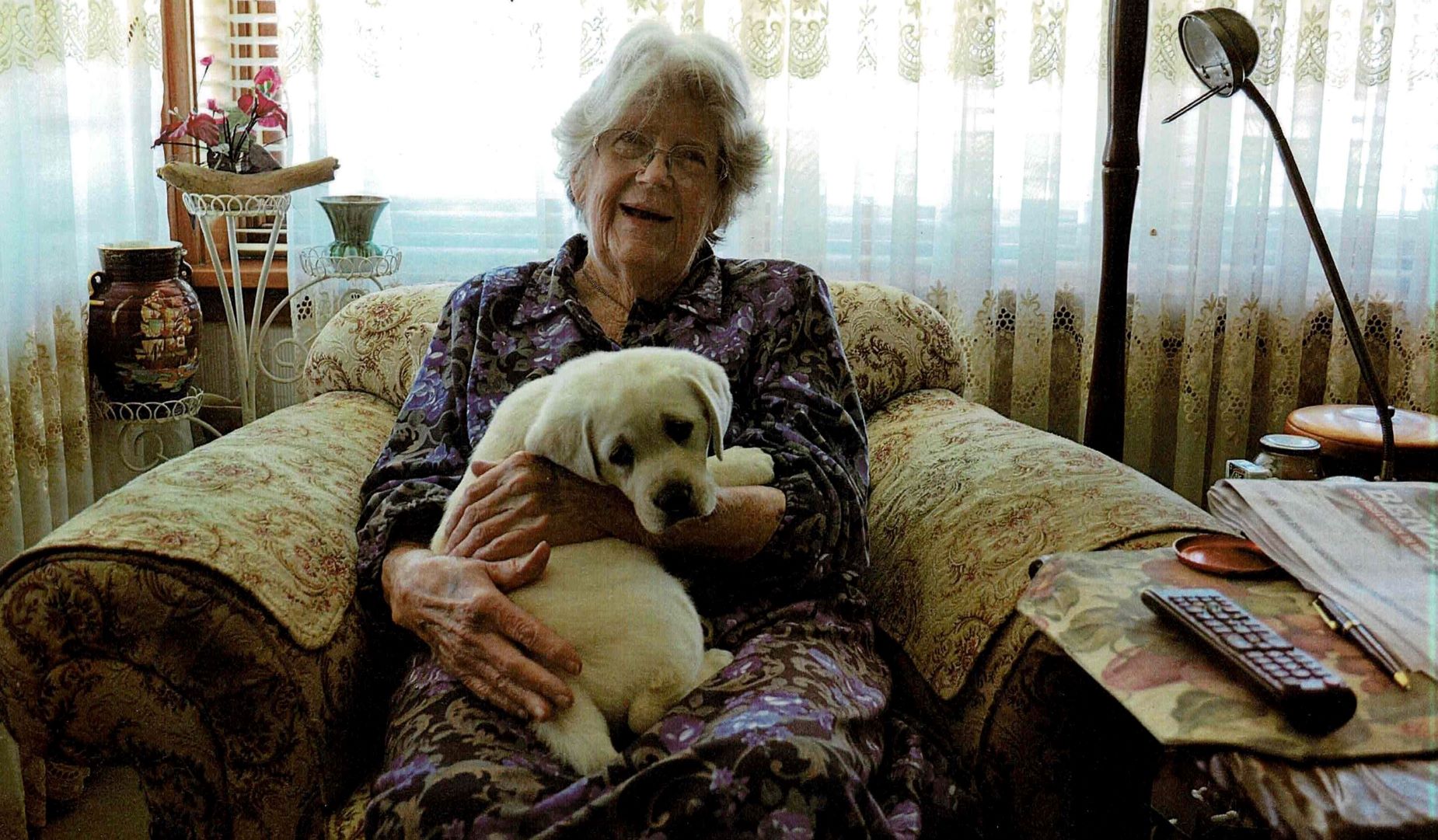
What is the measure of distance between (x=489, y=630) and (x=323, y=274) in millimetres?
1380

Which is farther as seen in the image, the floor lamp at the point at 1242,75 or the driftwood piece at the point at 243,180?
the driftwood piece at the point at 243,180

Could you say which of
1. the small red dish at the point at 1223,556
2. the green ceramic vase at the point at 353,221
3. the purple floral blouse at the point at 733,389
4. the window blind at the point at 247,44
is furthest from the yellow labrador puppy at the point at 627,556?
the window blind at the point at 247,44

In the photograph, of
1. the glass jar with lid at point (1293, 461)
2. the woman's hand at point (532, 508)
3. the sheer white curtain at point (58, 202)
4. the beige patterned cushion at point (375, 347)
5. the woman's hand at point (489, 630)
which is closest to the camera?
the woman's hand at point (489, 630)

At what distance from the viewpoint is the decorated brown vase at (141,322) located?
220 cm

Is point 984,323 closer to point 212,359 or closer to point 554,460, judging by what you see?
point 554,460

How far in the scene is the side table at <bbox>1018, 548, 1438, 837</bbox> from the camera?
2.35 feet

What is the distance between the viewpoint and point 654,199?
164cm

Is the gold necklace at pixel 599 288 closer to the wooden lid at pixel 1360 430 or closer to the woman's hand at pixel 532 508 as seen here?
the woman's hand at pixel 532 508

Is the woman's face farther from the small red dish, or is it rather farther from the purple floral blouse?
the small red dish

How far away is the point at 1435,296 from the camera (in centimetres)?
254

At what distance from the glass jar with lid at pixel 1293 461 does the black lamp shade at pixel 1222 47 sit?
44 centimetres

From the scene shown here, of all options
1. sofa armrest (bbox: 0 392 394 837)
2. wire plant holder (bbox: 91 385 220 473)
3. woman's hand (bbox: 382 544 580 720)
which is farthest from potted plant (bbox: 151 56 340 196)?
woman's hand (bbox: 382 544 580 720)

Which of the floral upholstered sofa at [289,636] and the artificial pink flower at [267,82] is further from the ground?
the artificial pink flower at [267,82]

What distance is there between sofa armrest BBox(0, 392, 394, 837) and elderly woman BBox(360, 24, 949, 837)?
10cm
